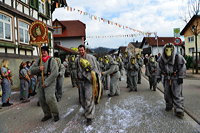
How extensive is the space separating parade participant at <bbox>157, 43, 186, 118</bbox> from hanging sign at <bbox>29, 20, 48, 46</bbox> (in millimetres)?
3566

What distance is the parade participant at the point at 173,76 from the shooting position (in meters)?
4.49

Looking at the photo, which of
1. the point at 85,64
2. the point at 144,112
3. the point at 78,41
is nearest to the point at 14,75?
the point at 85,64

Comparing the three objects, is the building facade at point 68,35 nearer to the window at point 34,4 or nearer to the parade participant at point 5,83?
the window at point 34,4

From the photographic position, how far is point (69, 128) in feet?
13.0

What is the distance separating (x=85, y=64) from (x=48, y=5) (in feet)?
45.4

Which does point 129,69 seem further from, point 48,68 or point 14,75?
point 14,75

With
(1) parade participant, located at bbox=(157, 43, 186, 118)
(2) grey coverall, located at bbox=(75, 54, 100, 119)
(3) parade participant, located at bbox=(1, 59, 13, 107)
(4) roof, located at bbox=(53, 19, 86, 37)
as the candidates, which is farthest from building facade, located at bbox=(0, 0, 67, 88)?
(4) roof, located at bbox=(53, 19, 86, 37)

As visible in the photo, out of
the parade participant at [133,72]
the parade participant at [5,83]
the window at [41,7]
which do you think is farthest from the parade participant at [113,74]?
the window at [41,7]

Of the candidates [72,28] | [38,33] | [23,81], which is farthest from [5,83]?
Answer: [72,28]

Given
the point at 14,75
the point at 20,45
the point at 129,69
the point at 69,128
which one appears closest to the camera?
the point at 69,128

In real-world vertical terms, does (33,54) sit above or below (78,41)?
below

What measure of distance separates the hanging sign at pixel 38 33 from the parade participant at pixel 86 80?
1.31 meters

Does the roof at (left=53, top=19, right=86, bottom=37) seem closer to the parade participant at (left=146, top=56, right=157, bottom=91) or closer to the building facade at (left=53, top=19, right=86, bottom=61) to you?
the building facade at (left=53, top=19, right=86, bottom=61)

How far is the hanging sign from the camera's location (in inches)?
193
